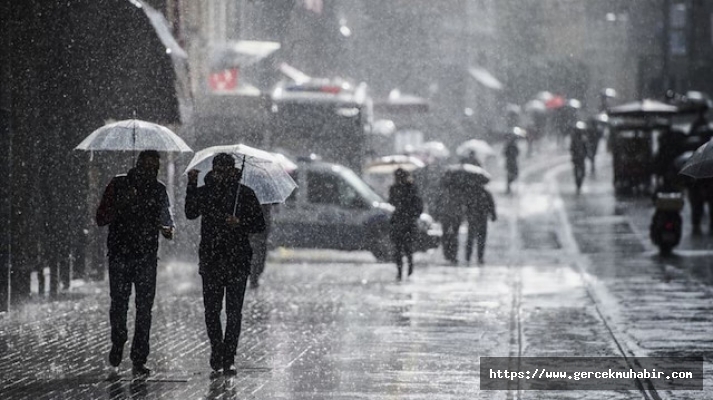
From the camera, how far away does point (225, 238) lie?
12109 millimetres

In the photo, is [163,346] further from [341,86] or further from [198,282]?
[341,86]

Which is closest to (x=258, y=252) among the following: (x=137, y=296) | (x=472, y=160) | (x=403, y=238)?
(x=403, y=238)

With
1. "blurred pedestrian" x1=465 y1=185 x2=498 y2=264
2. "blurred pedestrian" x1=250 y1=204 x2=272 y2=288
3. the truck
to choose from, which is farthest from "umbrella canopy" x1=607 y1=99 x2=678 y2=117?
"blurred pedestrian" x1=250 y1=204 x2=272 y2=288

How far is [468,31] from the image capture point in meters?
88.6

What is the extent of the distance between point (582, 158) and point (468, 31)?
151 ft

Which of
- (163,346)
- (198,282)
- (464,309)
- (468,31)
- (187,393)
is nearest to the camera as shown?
(187,393)

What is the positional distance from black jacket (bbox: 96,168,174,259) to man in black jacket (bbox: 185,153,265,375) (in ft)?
0.93

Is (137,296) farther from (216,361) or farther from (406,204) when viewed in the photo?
(406,204)

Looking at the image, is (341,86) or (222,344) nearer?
(222,344)

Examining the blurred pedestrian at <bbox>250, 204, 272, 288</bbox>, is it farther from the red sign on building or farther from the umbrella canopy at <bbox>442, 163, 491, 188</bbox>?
the red sign on building

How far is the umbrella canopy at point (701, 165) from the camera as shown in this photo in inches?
486

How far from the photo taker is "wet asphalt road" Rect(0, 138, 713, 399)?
11.6 meters

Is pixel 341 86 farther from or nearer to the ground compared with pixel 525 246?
farther from the ground

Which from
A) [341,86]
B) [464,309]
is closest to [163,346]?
[464,309]
